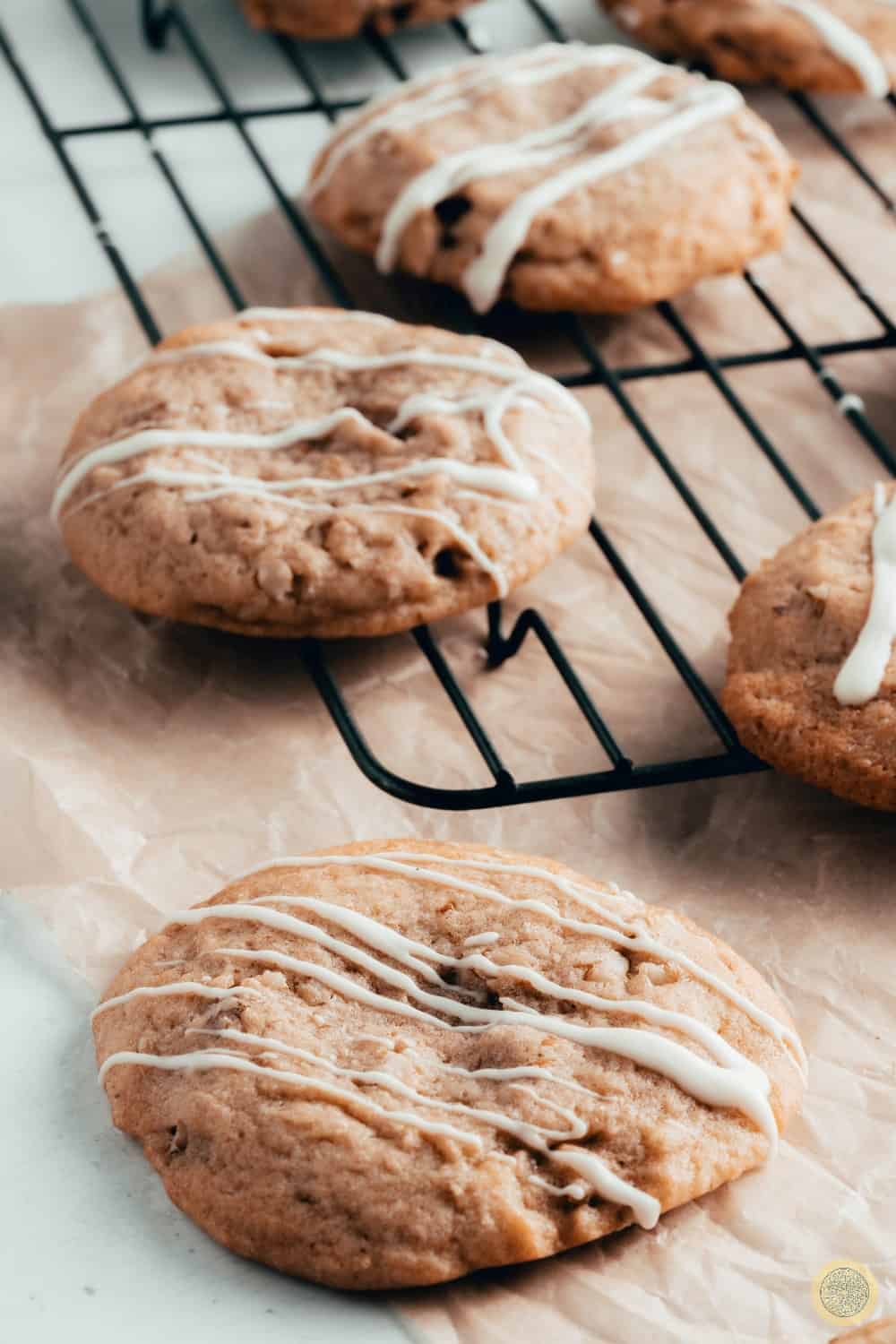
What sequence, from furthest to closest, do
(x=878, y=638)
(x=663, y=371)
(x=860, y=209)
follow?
(x=860, y=209), (x=663, y=371), (x=878, y=638)

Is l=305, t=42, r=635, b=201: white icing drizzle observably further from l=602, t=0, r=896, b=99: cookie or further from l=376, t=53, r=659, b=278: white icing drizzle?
l=602, t=0, r=896, b=99: cookie

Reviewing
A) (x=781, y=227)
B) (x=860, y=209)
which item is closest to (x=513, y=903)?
(x=781, y=227)

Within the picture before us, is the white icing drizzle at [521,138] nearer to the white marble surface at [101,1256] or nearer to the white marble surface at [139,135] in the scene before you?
the white marble surface at [139,135]

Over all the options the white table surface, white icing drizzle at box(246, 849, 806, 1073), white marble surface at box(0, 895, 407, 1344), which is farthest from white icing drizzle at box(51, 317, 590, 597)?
white marble surface at box(0, 895, 407, 1344)

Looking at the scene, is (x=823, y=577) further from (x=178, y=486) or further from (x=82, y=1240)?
(x=82, y=1240)

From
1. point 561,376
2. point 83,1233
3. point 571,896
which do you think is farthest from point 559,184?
point 83,1233

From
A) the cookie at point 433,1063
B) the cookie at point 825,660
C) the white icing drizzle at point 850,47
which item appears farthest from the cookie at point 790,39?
the cookie at point 433,1063
